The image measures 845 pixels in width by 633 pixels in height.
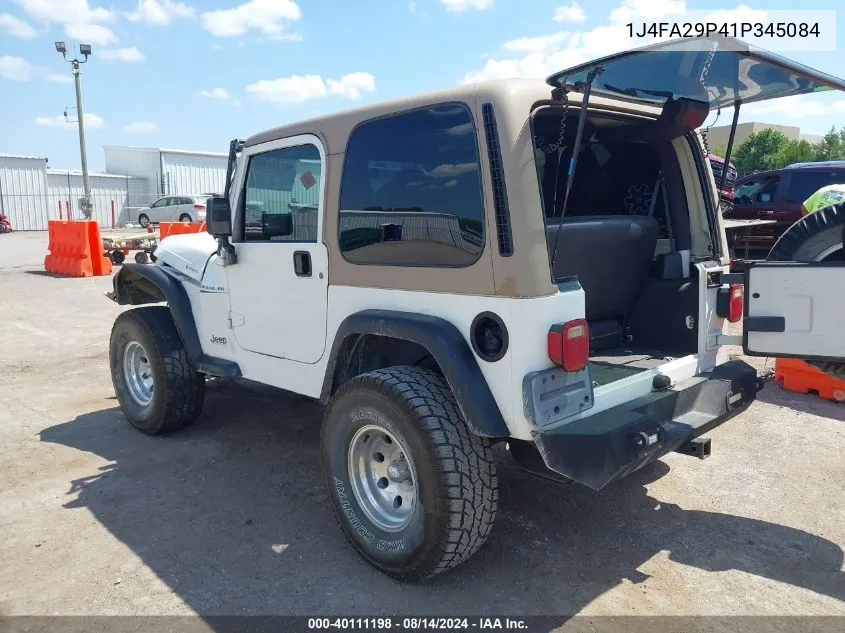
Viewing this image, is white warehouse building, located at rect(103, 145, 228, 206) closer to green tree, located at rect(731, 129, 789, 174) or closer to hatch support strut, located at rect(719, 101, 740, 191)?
green tree, located at rect(731, 129, 789, 174)

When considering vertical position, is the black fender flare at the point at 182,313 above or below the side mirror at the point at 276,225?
below

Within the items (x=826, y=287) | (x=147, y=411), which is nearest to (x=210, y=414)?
(x=147, y=411)

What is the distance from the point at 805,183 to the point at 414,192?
1111 cm

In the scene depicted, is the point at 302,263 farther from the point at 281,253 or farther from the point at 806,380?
the point at 806,380

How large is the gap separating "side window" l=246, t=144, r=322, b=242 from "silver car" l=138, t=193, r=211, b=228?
2583cm

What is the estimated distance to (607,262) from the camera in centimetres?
372

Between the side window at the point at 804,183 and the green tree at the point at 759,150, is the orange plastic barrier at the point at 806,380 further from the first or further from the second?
the green tree at the point at 759,150

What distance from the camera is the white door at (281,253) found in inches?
141

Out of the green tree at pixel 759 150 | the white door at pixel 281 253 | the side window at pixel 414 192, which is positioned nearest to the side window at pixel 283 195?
the white door at pixel 281 253

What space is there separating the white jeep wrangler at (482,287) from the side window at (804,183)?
9187mm

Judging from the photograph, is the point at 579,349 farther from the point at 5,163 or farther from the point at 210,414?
the point at 5,163

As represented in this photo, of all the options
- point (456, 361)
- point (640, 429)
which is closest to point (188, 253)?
point (456, 361)

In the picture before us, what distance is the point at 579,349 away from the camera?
2705 millimetres

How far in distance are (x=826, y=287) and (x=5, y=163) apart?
140 feet
